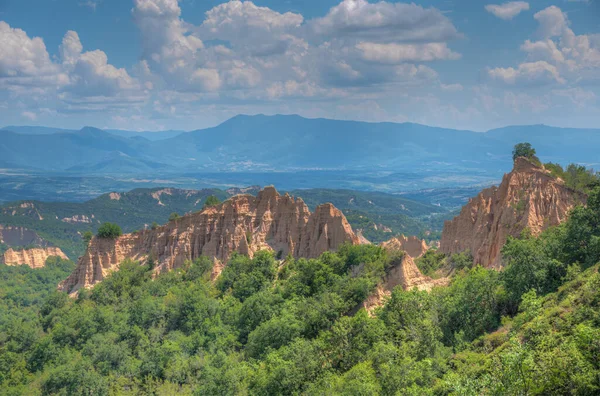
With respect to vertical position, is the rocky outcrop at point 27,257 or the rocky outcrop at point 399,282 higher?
the rocky outcrop at point 399,282

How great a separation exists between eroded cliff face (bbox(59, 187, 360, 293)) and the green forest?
3.89 m

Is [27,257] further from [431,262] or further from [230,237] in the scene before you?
[431,262]

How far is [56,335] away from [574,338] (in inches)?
2012

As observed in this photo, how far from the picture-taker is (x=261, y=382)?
35.1 metres

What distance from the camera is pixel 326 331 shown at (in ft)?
131

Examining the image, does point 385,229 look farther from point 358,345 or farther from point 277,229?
point 358,345

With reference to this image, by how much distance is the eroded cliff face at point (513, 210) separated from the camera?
50.7 meters

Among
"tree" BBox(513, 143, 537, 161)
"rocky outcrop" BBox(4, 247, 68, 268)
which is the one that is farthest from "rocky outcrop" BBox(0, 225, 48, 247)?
"tree" BBox(513, 143, 537, 161)

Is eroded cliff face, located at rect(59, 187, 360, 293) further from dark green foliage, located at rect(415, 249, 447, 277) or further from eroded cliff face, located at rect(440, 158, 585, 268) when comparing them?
eroded cliff face, located at rect(440, 158, 585, 268)

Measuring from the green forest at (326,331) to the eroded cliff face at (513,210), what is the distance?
3262 millimetres

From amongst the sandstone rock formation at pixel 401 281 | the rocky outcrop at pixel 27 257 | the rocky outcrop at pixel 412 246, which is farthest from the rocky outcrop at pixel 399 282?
the rocky outcrop at pixel 27 257

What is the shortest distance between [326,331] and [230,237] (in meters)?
32.9

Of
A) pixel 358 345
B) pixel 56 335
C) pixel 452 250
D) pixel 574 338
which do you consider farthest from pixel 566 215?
pixel 56 335

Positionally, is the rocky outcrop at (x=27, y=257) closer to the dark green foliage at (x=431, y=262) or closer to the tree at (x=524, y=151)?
the dark green foliage at (x=431, y=262)
